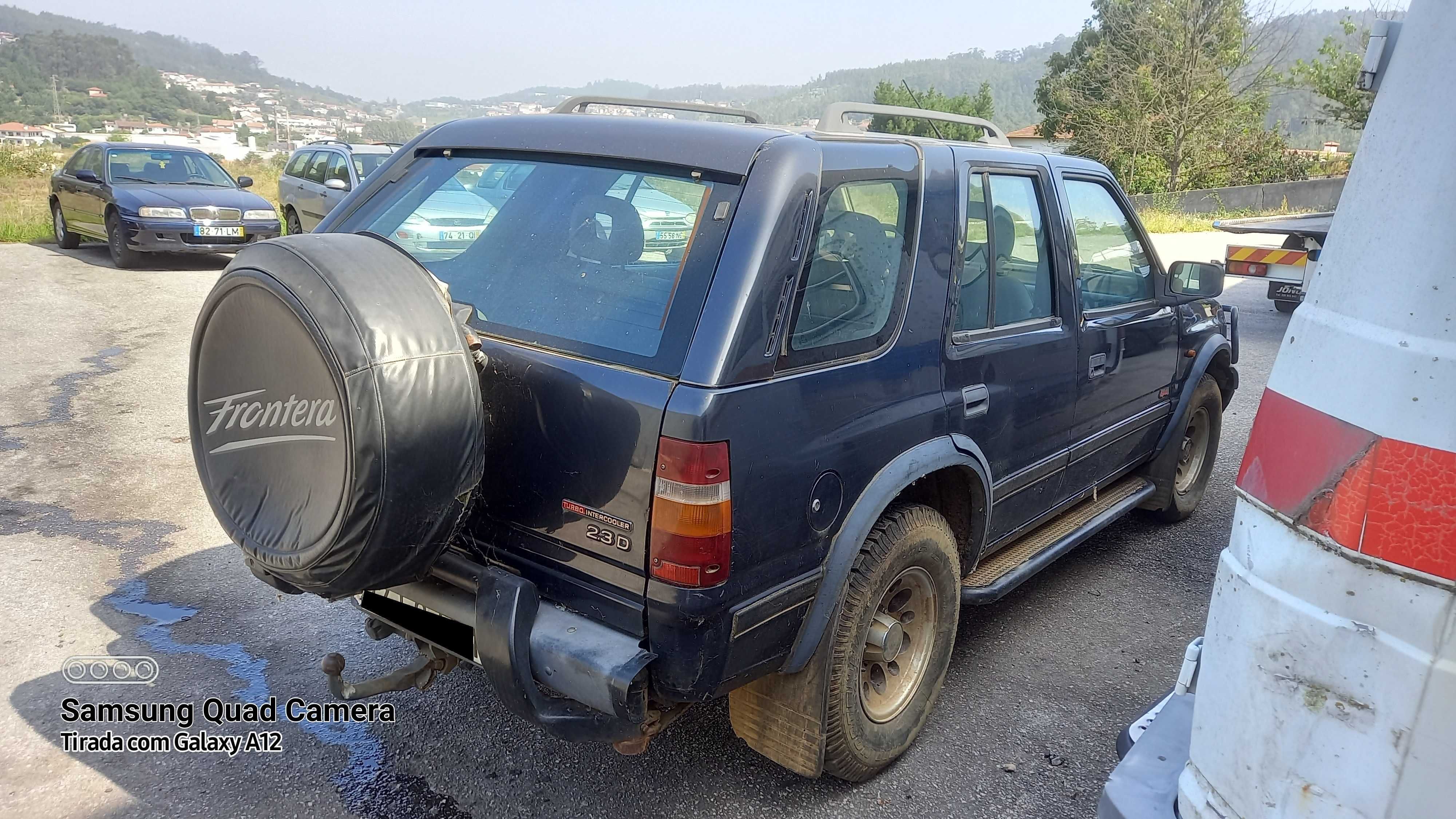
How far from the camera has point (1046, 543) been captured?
3760 millimetres

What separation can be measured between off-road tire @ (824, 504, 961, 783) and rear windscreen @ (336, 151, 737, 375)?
89 centimetres

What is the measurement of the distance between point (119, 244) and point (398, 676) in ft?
39.8

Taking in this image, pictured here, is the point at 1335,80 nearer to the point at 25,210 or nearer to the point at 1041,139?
the point at 1041,139

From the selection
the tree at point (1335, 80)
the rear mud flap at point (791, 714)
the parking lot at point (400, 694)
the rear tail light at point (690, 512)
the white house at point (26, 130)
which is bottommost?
the white house at point (26, 130)

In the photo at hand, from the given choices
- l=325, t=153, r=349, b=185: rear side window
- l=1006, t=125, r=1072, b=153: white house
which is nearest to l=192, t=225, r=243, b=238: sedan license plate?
l=325, t=153, r=349, b=185: rear side window

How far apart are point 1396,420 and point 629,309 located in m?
1.62

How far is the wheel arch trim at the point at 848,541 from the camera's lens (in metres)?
2.54

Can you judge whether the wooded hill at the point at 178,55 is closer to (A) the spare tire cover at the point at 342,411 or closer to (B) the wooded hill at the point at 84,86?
(B) the wooded hill at the point at 84,86

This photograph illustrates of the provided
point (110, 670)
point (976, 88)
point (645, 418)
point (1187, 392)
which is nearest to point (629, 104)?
point (645, 418)

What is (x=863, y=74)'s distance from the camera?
8888 centimetres

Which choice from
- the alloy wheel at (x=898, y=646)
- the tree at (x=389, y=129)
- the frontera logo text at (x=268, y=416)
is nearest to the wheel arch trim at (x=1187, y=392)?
the alloy wheel at (x=898, y=646)

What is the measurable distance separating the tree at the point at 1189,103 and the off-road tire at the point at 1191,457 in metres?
27.7

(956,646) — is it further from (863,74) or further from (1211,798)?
(863,74)

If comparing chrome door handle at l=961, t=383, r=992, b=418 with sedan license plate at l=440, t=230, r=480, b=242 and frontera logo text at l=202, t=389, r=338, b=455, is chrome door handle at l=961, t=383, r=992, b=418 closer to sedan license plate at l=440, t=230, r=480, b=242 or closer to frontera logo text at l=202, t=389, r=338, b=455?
sedan license plate at l=440, t=230, r=480, b=242
